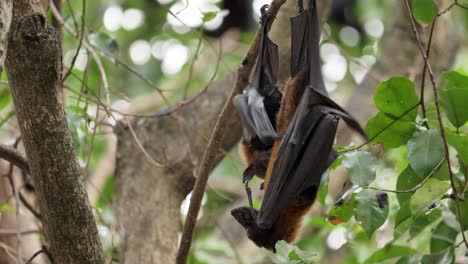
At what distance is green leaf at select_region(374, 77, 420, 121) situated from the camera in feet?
11.2

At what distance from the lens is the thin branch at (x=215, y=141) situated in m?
3.51

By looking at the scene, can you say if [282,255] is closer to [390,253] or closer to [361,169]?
[361,169]

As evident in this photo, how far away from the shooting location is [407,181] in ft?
11.5

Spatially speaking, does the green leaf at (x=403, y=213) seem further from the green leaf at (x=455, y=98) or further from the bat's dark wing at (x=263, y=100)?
the bat's dark wing at (x=263, y=100)

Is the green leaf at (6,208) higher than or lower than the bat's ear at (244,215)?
higher

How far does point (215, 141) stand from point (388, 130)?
0.86 meters

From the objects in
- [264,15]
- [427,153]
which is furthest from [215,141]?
[427,153]

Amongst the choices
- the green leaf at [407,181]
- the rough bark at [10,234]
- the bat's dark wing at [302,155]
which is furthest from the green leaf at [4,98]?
the green leaf at [407,181]

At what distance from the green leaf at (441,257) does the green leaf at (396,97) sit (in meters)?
0.67

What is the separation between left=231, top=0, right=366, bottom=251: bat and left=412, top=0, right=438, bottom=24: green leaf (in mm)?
645

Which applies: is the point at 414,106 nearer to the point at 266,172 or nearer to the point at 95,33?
the point at 266,172

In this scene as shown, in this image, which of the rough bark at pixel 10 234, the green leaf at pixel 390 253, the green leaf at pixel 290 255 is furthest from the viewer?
the rough bark at pixel 10 234

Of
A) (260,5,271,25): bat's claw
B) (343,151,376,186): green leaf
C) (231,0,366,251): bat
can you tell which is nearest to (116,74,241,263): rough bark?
(231,0,366,251): bat

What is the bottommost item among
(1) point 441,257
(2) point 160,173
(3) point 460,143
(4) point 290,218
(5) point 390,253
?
(1) point 441,257
